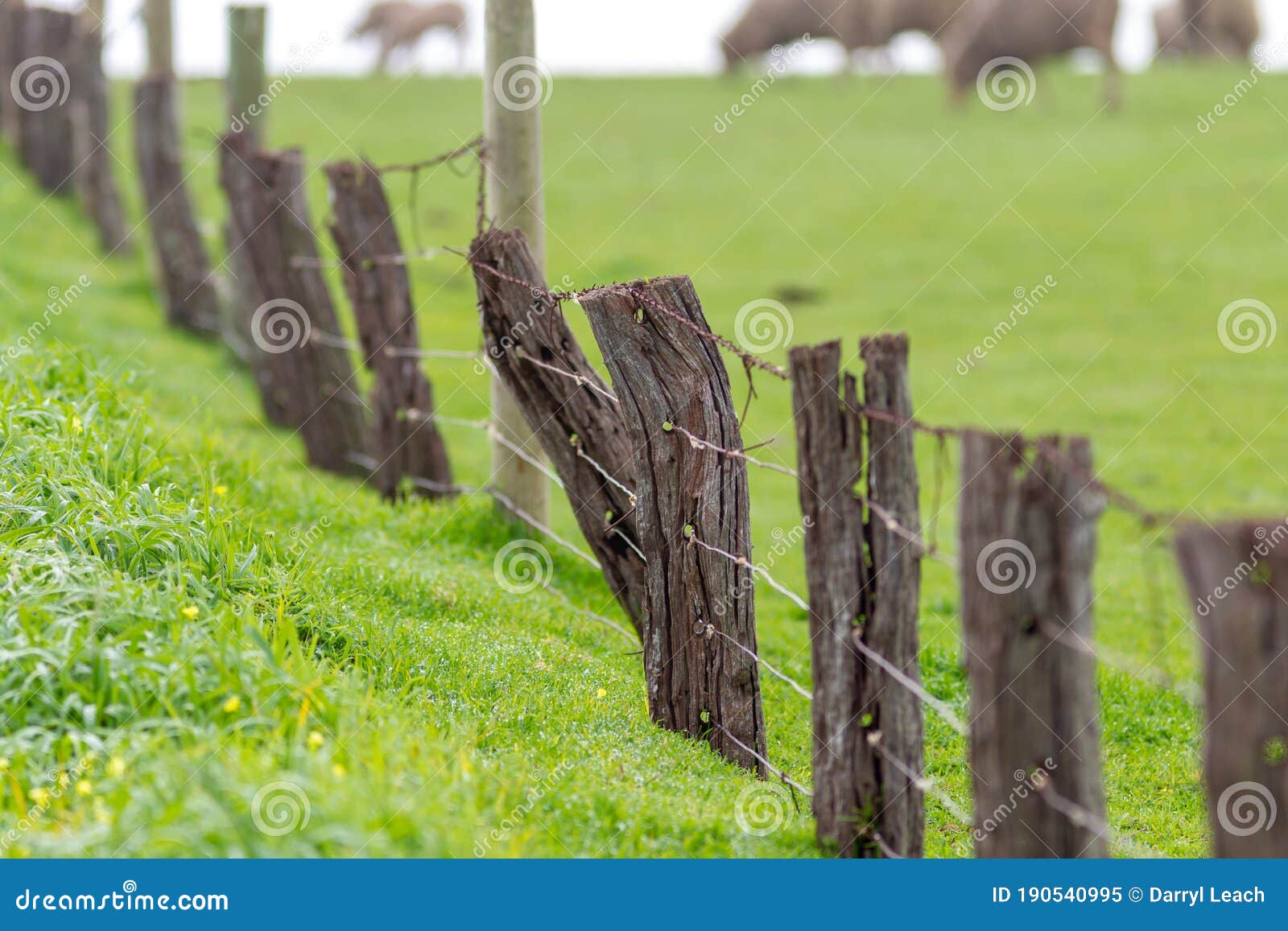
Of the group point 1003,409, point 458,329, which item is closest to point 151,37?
point 458,329

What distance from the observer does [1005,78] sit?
25.0m

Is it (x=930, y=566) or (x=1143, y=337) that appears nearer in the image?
(x=930, y=566)

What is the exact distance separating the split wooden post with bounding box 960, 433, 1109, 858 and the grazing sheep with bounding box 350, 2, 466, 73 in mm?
29476

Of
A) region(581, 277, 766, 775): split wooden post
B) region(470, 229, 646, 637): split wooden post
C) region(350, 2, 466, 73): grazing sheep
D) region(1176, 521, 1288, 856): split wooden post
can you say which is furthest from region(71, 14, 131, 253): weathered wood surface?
region(350, 2, 466, 73): grazing sheep

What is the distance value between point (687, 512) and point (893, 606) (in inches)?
41.6

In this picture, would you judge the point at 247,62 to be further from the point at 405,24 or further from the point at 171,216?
the point at 405,24

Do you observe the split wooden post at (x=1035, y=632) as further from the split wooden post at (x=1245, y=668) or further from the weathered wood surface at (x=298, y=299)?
the weathered wood surface at (x=298, y=299)

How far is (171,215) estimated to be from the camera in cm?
1164

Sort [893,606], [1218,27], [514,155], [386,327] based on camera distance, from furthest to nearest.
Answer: [1218,27], [386,327], [514,155], [893,606]

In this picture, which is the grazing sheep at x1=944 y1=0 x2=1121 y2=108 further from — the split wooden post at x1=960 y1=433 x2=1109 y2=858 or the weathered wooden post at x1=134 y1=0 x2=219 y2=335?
the split wooden post at x1=960 y1=433 x2=1109 y2=858

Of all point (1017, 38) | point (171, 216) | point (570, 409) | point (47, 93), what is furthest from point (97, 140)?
point (1017, 38)

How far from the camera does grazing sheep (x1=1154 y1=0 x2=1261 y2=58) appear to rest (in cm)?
3488

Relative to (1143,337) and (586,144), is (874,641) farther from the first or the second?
(586,144)
